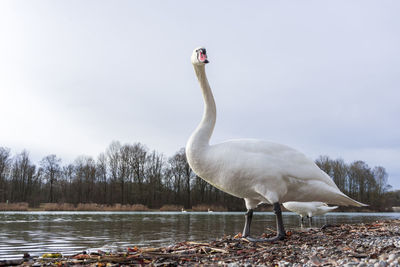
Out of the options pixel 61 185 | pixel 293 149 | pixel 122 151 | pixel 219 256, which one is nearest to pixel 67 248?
pixel 219 256

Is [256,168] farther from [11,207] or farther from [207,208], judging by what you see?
[207,208]

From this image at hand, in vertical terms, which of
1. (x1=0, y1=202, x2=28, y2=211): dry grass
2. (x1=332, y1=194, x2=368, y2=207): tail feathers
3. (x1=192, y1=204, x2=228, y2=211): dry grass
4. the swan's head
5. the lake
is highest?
the swan's head

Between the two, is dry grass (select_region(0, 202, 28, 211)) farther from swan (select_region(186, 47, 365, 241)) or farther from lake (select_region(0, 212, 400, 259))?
swan (select_region(186, 47, 365, 241))

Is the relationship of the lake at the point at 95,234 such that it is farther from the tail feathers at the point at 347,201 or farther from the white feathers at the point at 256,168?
the tail feathers at the point at 347,201

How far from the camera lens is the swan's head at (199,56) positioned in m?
5.84

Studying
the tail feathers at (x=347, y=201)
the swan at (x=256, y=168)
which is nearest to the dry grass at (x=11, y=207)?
the swan at (x=256, y=168)

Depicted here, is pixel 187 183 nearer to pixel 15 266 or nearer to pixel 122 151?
pixel 122 151

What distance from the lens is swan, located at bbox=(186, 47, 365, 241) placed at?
18.0 ft

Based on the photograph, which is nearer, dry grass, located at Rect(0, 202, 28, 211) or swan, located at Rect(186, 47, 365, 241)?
swan, located at Rect(186, 47, 365, 241)

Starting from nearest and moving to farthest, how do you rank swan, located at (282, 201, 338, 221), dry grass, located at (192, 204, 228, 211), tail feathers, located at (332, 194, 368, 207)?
1. tail feathers, located at (332, 194, 368, 207)
2. swan, located at (282, 201, 338, 221)
3. dry grass, located at (192, 204, 228, 211)

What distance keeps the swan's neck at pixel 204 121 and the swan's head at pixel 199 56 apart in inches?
6.9

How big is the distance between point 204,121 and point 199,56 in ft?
4.03

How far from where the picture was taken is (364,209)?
5972 centimetres

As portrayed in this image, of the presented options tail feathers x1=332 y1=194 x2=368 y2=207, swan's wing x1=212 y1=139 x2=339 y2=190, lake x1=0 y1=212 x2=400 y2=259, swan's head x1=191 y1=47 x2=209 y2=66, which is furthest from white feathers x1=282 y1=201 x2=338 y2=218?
swan's head x1=191 y1=47 x2=209 y2=66
